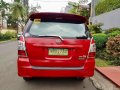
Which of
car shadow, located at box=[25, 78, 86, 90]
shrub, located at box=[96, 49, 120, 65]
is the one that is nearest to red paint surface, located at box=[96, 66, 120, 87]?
car shadow, located at box=[25, 78, 86, 90]

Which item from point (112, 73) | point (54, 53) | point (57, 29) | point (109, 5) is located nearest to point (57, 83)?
point (54, 53)

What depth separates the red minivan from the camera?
21.3 ft

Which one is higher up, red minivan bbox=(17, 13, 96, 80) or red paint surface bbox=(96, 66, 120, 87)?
red minivan bbox=(17, 13, 96, 80)

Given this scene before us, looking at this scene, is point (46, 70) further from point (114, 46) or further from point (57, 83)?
point (114, 46)

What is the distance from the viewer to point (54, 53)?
6527mm

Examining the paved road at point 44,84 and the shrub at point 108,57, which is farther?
the shrub at point 108,57

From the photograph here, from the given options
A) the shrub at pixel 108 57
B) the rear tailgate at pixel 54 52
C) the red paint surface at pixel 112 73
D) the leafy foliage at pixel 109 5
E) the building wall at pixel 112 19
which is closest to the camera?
the rear tailgate at pixel 54 52

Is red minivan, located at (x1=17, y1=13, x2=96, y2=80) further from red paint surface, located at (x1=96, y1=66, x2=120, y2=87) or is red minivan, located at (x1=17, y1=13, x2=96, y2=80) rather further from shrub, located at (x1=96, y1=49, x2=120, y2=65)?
shrub, located at (x1=96, y1=49, x2=120, y2=65)

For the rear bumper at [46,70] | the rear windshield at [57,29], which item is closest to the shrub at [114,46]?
the rear windshield at [57,29]

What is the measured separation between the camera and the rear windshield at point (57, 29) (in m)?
6.64

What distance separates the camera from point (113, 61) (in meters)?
10.5

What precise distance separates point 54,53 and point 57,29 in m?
0.60

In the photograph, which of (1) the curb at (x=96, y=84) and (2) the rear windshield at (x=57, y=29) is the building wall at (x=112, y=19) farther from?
(2) the rear windshield at (x=57, y=29)

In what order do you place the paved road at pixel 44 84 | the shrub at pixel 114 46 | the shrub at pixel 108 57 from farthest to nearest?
1. the shrub at pixel 108 57
2. the shrub at pixel 114 46
3. the paved road at pixel 44 84
